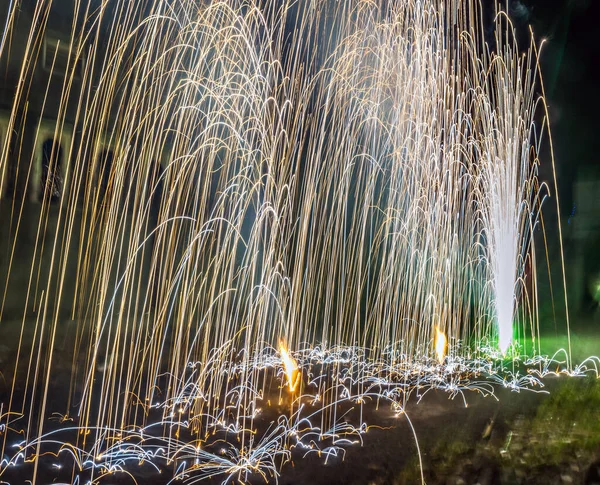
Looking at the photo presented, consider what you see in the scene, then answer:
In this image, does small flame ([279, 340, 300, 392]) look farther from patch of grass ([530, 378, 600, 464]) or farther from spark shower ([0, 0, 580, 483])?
patch of grass ([530, 378, 600, 464])

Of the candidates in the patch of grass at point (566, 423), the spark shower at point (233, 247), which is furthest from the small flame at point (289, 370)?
the patch of grass at point (566, 423)

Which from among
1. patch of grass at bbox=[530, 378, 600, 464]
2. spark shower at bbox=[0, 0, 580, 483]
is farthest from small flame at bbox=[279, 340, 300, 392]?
patch of grass at bbox=[530, 378, 600, 464]

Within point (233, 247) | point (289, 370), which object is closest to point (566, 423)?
point (289, 370)

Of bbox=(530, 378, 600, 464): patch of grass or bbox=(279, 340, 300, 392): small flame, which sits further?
bbox=(279, 340, 300, 392): small flame

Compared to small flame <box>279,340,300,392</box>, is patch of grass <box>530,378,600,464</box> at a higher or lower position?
lower

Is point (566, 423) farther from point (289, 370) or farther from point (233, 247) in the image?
point (233, 247)

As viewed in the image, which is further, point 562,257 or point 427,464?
point 562,257

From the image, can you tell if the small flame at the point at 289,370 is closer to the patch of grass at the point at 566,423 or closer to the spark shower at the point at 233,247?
the spark shower at the point at 233,247

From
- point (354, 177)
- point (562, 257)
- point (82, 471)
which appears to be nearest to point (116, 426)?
point (82, 471)

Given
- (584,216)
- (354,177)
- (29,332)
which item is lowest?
(29,332)

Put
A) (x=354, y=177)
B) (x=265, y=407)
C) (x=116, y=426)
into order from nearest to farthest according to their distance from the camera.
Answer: (x=116, y=426)
(x=265, y=407)
(x=354, y=177)

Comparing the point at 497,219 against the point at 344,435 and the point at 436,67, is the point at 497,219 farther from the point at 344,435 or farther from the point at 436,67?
the point at 344,435

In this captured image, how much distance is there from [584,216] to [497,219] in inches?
160

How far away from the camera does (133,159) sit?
14.3 m
